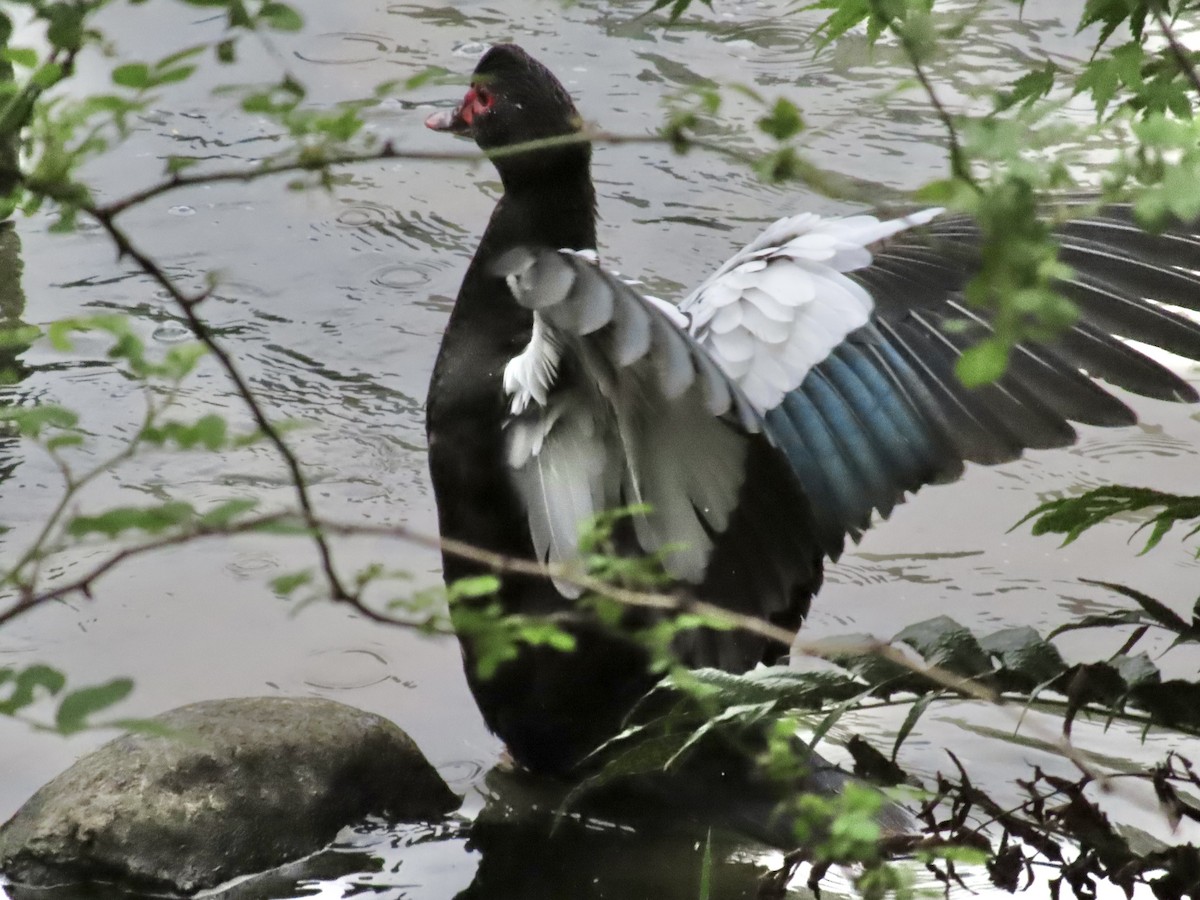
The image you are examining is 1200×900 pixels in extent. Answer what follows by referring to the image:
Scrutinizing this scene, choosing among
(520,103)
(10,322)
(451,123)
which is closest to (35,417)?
(520,103)

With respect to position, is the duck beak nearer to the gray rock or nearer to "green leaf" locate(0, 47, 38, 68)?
the gray rock

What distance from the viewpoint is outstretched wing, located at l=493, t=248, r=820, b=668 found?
178 centimetres

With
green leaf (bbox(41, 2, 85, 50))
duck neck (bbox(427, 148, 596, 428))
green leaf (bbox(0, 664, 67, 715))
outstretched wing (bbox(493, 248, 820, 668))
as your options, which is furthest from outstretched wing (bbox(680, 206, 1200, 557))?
green leaf (bbox(41, 2, 85, 50))

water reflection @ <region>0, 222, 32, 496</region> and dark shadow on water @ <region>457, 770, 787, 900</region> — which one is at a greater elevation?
water reflection @ <region>0, 222, 32, 496</region>

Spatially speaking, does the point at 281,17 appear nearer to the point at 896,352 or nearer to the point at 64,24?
the point at 64,24

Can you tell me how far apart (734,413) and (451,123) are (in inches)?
79.6

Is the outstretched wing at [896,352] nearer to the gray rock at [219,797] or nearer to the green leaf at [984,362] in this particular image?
the gray rock at [219,797]

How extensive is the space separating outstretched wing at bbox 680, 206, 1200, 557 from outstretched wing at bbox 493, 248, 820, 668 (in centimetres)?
31

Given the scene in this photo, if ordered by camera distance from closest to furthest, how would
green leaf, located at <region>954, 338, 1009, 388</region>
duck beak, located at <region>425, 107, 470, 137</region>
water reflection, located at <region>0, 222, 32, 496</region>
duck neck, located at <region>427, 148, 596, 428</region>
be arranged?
green leaf, located at <region>954, 338, 1009, 388</region>
duck neck, located at <region>427, 148, 596, 428</region>
duck beak, located at <region>425, 107, 470, 137</region>
water reflection, located at <region>0, 222, 32, 496</region>

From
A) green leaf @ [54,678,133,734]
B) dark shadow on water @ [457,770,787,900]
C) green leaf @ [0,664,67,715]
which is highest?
green leaf @ [54,678,133,734]

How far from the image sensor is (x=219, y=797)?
9.39 feet

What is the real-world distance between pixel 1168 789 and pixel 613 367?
82 centimetres

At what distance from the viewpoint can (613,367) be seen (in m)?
2.02

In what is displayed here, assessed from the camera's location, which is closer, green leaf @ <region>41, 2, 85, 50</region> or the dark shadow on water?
green leaf @ <region>41, 2, 85, 50</region>
